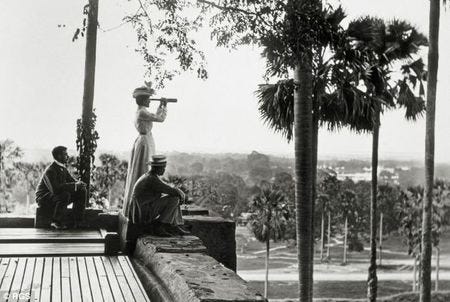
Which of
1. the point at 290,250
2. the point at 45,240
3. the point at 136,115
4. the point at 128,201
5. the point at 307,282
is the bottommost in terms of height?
the point at 290,250

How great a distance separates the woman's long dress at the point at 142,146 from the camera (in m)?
9.27

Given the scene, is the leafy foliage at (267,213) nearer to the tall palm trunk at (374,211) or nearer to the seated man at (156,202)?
the tall palm trunk at (374,211)

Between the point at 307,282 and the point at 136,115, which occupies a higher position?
the point at 136,115

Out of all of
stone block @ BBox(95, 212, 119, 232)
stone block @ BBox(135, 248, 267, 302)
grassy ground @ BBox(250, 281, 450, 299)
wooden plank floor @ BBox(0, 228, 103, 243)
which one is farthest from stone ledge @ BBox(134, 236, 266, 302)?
A: grassy ground @ BBox(250, 281, 450, 299)

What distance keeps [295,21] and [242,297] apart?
13.9ft

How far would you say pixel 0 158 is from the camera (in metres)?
46.3

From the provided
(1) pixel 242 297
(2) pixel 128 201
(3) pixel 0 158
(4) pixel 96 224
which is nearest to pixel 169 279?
(1) pixel 242 297

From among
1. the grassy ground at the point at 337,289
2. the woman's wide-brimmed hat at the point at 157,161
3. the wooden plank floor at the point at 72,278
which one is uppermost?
the woman's wide-brimmed hat at the point at 157,161

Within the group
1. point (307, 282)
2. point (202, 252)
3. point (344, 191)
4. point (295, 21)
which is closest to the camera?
point (202, 252)

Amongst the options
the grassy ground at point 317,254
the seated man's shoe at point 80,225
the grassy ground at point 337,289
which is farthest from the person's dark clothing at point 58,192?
the grassy ground at point 317,254

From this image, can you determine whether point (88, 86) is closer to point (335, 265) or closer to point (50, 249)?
point (50, 249)

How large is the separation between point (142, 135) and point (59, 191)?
172 centimetres

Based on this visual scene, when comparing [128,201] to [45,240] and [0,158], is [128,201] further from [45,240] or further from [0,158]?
[0,158]

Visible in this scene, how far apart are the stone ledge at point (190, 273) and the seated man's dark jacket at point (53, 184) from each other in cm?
241
